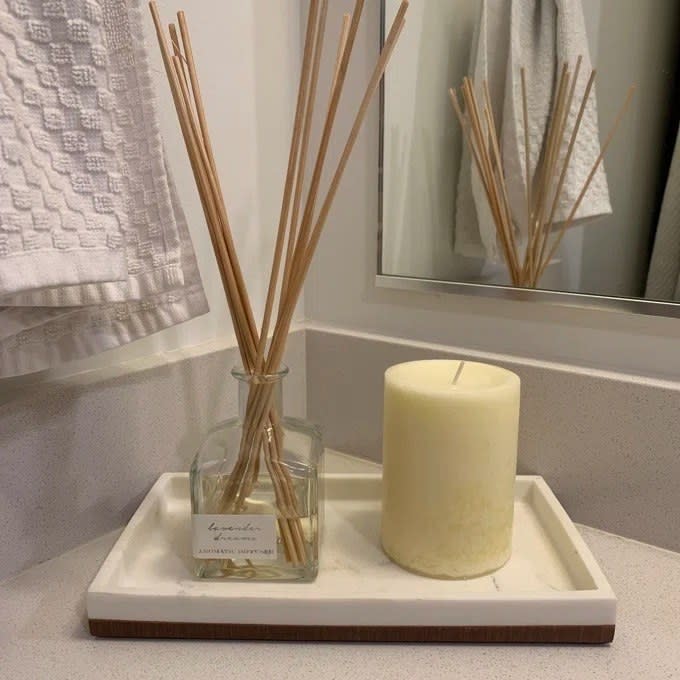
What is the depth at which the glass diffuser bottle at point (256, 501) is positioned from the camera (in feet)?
1.74

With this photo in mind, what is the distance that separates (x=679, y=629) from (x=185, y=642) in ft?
1.19

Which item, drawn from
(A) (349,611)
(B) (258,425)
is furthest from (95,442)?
(A) (349,611)

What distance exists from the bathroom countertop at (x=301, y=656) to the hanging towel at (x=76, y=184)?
0.19m

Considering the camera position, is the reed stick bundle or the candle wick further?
the reed stick bundle

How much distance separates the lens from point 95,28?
46cm

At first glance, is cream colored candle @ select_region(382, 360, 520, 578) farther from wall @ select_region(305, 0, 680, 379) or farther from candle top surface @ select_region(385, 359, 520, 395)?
wall @ select_region(305, 0, 680, 379)

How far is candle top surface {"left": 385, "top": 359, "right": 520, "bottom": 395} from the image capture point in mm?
534

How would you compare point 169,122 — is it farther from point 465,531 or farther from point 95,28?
point 465,531

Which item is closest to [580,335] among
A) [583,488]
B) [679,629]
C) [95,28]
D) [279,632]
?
[583,488]

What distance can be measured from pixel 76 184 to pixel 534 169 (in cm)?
45

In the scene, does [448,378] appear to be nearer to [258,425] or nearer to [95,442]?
[258,425]

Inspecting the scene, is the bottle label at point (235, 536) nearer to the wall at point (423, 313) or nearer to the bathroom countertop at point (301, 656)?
the bathroom countertop at point (301, 656)

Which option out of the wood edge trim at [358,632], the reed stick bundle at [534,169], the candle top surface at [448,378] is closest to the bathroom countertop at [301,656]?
the wood edge trim at [358,632]

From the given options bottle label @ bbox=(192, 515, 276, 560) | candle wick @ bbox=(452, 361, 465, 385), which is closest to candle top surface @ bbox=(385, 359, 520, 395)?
candle wick @ bbox=(452, 361, 465, 385)
